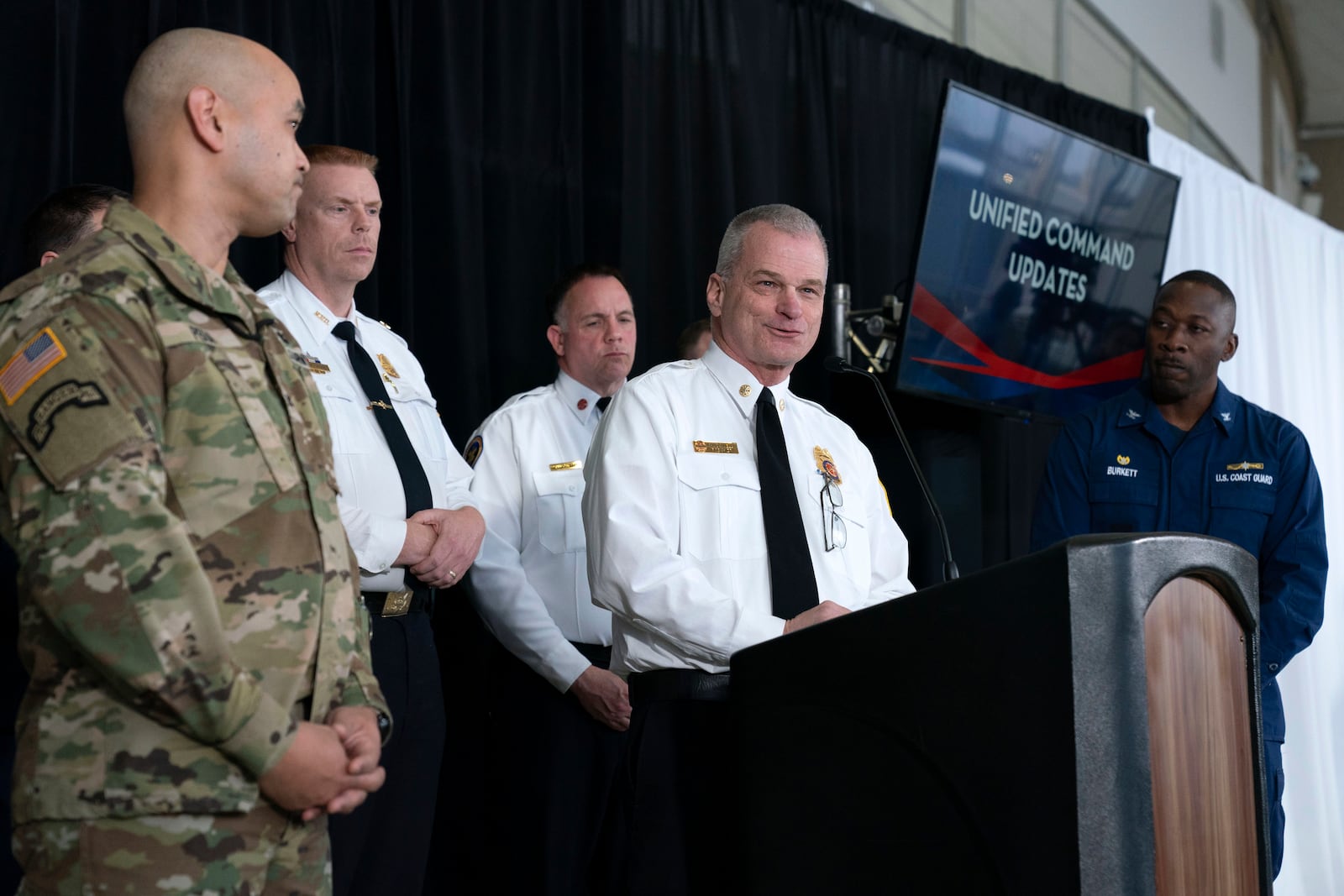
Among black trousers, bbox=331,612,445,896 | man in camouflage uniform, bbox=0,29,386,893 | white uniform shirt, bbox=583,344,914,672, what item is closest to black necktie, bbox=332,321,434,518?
black trousers, bbox=331,612,445,896

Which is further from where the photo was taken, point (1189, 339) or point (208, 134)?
point (1189, 339)

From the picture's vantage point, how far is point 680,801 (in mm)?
2025

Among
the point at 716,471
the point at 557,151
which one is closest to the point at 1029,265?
the point at 557,151

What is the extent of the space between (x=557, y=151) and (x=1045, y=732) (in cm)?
291

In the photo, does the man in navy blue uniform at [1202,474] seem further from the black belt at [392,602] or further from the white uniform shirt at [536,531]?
the black belt at [392,602]

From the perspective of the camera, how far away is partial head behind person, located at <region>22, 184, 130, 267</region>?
2332 mm

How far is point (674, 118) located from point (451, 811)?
2.20 metres

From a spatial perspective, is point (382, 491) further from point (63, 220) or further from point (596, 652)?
point (596, 652)

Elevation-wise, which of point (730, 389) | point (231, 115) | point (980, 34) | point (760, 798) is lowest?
point (760, 798)

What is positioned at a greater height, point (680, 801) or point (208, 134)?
point (208, 134)

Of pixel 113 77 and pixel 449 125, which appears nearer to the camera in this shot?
pixel 113 77

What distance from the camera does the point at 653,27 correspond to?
13.9ft

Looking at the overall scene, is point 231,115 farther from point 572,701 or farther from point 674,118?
point 674,118

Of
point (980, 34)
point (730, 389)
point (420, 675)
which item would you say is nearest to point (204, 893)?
point (420, 675)
